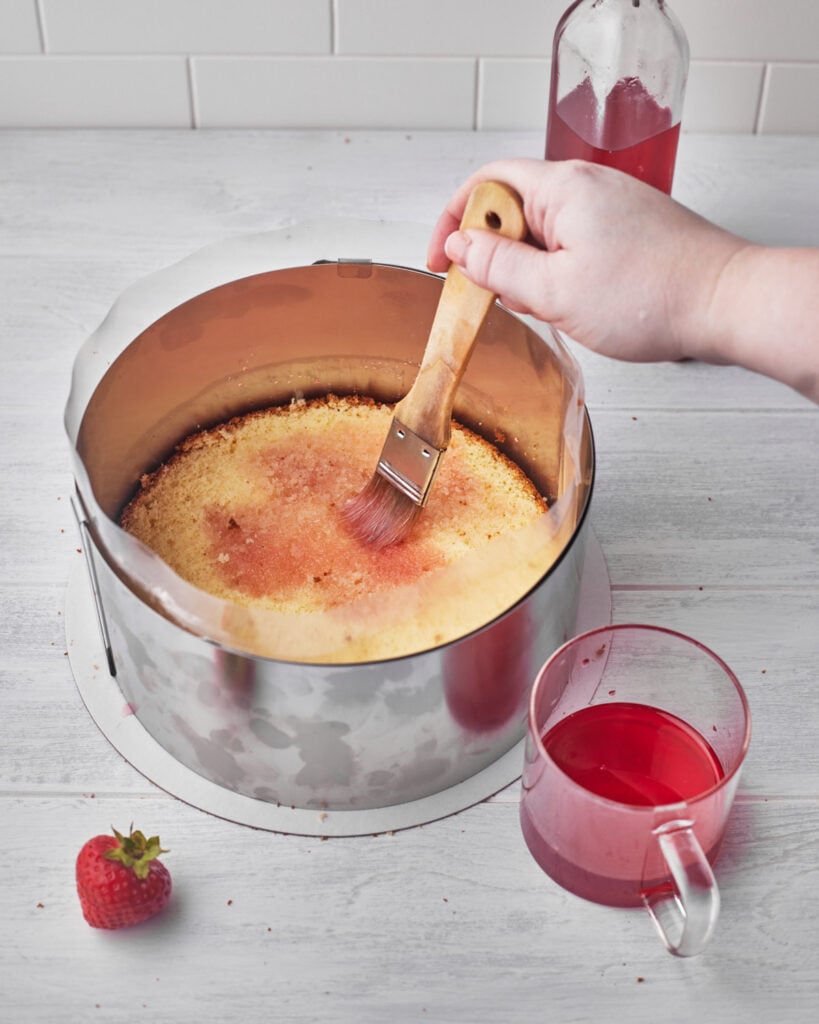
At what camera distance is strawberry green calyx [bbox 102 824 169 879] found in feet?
2.01

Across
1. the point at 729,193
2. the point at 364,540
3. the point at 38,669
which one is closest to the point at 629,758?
the point at 364,540

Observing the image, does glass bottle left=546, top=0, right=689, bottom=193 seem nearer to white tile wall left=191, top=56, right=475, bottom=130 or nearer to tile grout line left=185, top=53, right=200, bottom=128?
white tile wall left=191, top=56, right=475, bottom=130

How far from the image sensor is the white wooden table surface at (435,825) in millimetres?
608

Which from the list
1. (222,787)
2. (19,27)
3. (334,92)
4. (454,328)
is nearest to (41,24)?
(19,27)

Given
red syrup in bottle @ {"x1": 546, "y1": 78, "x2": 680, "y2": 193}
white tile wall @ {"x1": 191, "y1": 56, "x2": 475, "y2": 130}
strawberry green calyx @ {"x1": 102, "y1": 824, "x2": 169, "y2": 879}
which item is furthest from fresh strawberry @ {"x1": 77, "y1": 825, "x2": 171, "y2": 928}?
white tile wall @ {"x1": 191, "y1": 56, "x2": 475, "y2": 130}

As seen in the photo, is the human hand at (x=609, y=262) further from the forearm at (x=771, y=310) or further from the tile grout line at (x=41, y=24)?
the tile grout line at (x=41, y=24)

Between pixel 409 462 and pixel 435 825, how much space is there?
9.4 inches

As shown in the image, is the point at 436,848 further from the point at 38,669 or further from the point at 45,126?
the point at 45,126

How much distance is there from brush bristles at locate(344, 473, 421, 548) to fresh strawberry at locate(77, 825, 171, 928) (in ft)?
0.87

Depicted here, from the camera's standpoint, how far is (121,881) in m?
0.61

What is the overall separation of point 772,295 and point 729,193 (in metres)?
0.57

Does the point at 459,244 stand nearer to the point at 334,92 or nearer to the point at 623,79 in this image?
the point at 623,79

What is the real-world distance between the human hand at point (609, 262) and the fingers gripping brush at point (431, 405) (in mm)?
17

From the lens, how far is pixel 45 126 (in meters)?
1.24
